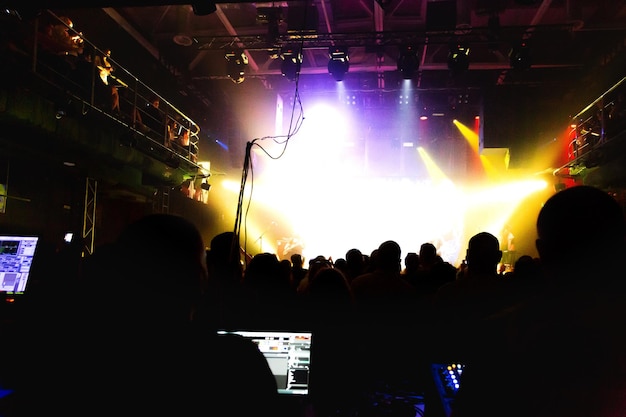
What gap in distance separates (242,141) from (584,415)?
15135 millimetres

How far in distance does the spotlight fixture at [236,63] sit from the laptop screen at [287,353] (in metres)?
9.38

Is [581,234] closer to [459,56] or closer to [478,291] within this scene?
[478,291]

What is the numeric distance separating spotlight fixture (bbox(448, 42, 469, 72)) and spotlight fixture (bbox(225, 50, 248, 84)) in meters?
4.70

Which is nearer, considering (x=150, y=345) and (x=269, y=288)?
(x=150, y=345)

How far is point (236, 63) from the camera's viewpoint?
1034cm

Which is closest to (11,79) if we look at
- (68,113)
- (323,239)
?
(68,113)

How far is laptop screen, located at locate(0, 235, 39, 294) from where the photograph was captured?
9.53ft

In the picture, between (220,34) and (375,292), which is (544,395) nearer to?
(375,292)

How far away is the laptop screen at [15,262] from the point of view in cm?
291

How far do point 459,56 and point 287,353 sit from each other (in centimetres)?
900

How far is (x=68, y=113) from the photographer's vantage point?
21.4ft

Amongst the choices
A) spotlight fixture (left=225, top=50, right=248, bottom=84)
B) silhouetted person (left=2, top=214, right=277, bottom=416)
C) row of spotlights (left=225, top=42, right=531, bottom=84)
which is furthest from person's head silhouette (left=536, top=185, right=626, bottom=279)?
spotlight fixture (left=225, top=50, right=248, bottom=84)

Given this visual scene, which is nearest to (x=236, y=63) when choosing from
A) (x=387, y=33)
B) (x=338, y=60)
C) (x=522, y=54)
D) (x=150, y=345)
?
(x=338, y=60)

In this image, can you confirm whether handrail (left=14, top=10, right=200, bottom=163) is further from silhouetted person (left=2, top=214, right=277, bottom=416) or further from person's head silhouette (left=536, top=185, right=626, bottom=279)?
person's head silhouette (left=536, top=185, right=626, bottom=279)
